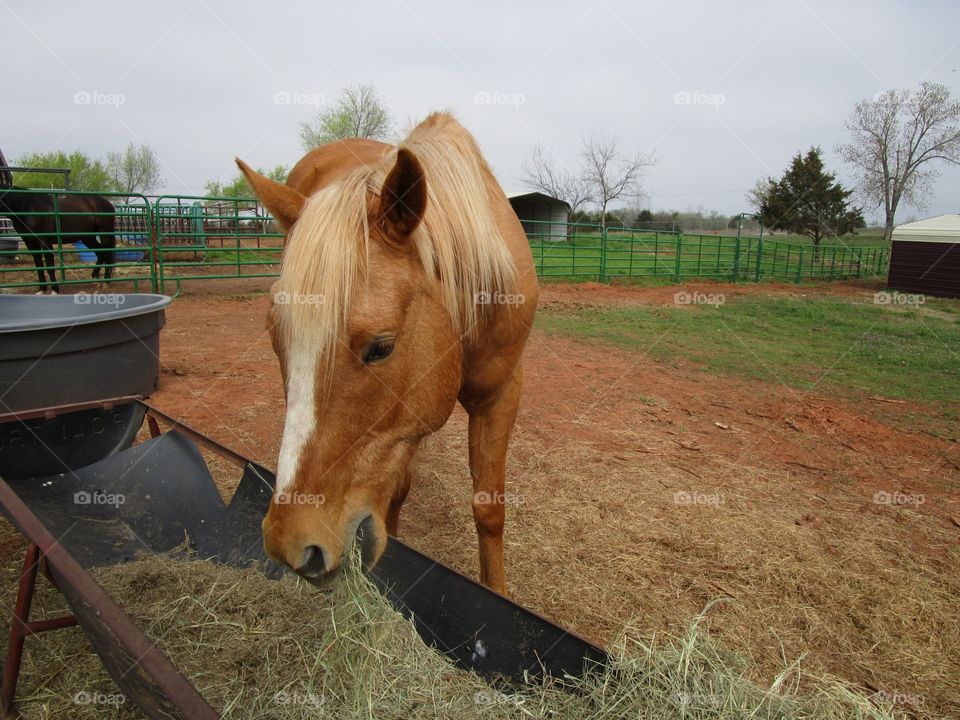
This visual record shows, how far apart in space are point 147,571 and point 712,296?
14036 mm

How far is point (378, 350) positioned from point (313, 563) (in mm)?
583

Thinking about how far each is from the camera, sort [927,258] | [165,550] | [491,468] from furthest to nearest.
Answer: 1. [927,258]
2. [165,550]
3. [491,468]

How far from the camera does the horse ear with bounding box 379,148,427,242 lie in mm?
1564

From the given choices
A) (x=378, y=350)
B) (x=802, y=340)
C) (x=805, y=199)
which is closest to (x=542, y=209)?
(x=805, y=199)

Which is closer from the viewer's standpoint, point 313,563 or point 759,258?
point 313,563

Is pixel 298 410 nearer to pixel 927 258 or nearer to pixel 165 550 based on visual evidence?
pixel 165 550

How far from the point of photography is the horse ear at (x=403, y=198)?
5.13 ft

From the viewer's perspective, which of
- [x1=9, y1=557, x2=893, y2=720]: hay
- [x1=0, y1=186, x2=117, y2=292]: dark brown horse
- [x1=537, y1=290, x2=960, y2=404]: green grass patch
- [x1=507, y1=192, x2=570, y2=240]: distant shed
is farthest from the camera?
[x1=507, y1=192, x2=570, y2=240]: distant shed

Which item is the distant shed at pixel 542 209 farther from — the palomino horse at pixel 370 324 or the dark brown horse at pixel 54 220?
the palomino horse at pixel 370 324

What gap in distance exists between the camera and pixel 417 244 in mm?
1720

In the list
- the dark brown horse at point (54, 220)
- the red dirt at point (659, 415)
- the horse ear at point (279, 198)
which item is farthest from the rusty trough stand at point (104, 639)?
the dark brown horse at point (54, 220)

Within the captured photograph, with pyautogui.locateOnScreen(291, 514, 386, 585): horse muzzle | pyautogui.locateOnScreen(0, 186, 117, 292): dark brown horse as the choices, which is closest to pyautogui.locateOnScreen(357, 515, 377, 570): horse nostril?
pyautogui.locateOnScreen(291, 514, 386, 585): horse muzzle

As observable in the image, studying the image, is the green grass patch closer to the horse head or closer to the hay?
the hay

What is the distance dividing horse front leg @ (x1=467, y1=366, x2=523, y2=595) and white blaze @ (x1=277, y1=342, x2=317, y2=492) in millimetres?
1120
